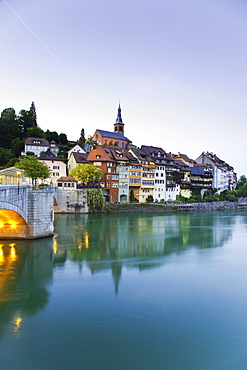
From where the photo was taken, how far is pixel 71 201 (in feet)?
185

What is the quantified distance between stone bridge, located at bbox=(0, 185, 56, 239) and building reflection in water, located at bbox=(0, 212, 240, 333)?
84 cm

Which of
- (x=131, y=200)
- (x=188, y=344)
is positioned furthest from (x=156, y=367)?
(x=131, y=200)

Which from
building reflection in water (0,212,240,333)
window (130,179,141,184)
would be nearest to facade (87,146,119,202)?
window (130,179,141,184)

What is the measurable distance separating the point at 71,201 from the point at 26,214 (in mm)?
32841

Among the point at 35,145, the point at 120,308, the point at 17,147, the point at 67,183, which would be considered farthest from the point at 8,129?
the point at 120,308

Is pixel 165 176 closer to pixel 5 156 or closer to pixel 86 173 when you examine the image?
pixel 86 173

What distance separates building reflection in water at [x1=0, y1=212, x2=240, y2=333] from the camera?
1416cm

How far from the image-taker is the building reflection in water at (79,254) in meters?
14.2

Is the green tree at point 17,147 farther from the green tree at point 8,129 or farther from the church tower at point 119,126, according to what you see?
the church tower at point 119,126

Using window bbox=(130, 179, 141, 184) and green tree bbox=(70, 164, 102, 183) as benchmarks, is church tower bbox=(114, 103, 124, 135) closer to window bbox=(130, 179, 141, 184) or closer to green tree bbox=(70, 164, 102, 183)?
window bbox=(130, 179, 141, 184)

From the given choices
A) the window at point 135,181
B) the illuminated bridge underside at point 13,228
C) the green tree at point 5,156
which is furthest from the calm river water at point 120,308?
the green tree at point 5,156

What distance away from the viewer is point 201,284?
16672 mm

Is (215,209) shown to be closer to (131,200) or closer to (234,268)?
(131,200)

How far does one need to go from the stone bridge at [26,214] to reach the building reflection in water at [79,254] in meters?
0.84
